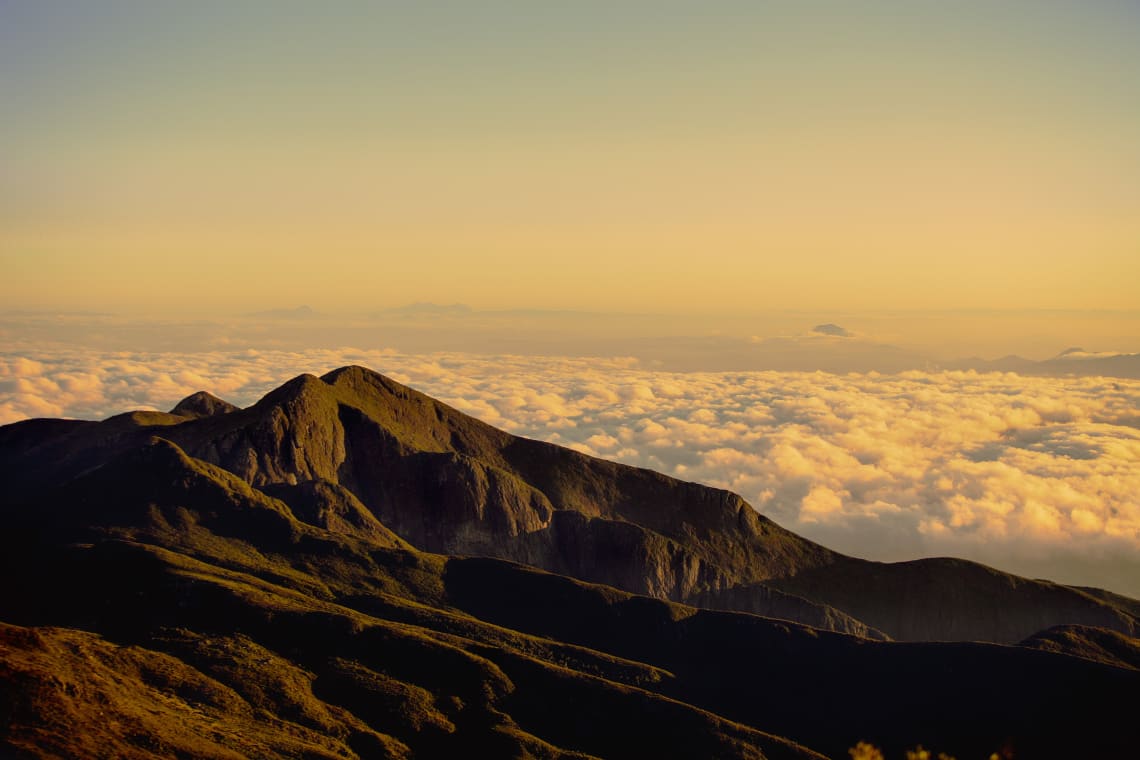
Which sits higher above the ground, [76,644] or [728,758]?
[76,644]

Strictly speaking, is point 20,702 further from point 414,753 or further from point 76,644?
point 414,753

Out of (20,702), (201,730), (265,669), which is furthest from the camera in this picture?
(265,669)

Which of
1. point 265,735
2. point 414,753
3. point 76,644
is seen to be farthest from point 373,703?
point 76,644

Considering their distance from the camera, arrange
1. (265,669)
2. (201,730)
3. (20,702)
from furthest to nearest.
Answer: (265,669) → (201,730) → (20,702)

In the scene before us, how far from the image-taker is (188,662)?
19488 centimetres

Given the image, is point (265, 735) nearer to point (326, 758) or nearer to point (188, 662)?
point (326, 758)

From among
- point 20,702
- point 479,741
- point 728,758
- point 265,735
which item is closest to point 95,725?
point 20,702

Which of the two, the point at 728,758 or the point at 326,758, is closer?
the point at 326,758

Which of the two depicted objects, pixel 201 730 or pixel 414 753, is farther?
pixel 414 753

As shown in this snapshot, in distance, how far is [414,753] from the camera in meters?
190

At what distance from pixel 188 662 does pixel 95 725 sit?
35.3 m

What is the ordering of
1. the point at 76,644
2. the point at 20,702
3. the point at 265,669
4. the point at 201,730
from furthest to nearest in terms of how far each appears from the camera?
the point at 265,669
the point at 76,644
the point at 201,730
the point at 20,702

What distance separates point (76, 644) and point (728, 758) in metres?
96.9

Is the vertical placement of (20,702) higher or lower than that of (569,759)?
higher
